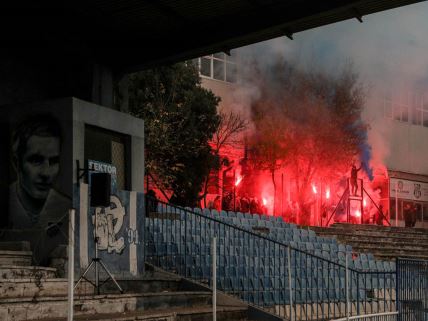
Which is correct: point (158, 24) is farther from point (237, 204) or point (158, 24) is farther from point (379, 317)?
point (237, 204)

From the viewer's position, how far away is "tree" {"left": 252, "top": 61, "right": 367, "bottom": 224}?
37656 millimetres

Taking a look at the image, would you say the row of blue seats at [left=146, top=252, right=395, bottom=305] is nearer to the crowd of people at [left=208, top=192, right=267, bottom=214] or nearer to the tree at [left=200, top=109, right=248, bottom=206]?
the tree at [left=200, top=109, right=248, bottom=206]

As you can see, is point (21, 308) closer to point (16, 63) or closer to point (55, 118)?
point (55, 118)

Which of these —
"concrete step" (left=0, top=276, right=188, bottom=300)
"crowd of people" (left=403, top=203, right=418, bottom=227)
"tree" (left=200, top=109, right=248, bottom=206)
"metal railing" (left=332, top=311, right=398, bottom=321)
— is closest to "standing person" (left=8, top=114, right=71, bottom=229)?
"concrete step" (left=0, top=276, right=188, bottom=300)

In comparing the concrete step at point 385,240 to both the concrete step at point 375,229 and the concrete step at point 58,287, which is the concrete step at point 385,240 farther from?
the concrete step at point 58,287

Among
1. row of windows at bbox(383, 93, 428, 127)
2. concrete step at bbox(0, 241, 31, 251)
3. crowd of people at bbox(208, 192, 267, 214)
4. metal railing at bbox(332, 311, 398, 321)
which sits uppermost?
row of windows at bbox(383, 93, 428, 127)

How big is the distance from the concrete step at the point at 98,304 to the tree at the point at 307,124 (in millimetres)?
24259

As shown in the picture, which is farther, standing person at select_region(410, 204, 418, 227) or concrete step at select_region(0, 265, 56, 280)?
standing person at select_region(410, 204, 418, 227)

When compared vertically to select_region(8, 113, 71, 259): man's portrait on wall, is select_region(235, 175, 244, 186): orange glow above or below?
above

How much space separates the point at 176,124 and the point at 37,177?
48.4ft

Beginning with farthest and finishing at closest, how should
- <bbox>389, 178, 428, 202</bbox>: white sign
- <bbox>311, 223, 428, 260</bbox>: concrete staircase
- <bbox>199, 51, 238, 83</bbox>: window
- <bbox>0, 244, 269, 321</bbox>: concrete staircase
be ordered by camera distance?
<bbox>389, 178, 428, 202</bbox>: white sign < <bbox>199, 51, 238, 83</bbox>: window < <bbox>311, 223, 428, 260</bbox>: concrete staircase < <bbox>0, 244, 269, 321</bbox>: concrete staircase

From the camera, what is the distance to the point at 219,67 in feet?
120

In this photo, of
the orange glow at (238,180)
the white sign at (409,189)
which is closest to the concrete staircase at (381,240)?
the orange glow at (238,180)

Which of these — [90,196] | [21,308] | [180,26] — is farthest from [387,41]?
[21,308]
